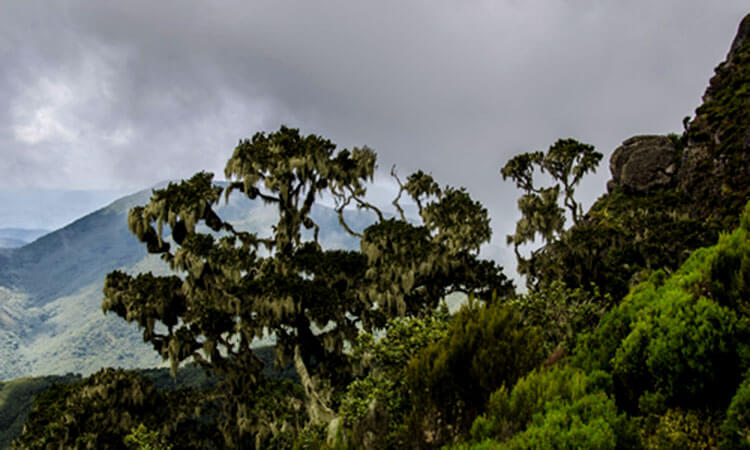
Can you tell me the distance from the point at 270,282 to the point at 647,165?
4654 centimetres

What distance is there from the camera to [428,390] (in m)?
9.49

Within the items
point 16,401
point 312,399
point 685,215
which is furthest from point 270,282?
point 16,401

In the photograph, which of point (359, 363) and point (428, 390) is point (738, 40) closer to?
point (359, 363)

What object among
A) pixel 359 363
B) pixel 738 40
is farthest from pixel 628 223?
pixel 738 40

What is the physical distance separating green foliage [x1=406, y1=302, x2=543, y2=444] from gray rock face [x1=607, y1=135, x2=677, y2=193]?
4690 cm

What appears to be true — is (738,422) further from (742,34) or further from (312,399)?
(742,34)

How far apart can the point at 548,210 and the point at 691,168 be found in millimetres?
17728

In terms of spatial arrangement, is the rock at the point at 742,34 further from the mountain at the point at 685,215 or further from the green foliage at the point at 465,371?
the green foliage at the point at 465,371

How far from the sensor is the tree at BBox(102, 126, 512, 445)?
63.7ft

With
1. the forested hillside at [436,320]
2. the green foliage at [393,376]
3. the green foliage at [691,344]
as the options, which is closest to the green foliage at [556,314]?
the forested hillside at [436,320]

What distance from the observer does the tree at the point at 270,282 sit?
19422 mm

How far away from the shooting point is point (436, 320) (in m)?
14.3

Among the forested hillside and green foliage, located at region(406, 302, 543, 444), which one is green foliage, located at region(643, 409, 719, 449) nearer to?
the forested hillside

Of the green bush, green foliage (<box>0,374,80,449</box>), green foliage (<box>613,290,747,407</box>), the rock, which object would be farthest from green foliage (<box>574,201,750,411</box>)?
green foliage (<box>0,374,80,449</box>)
